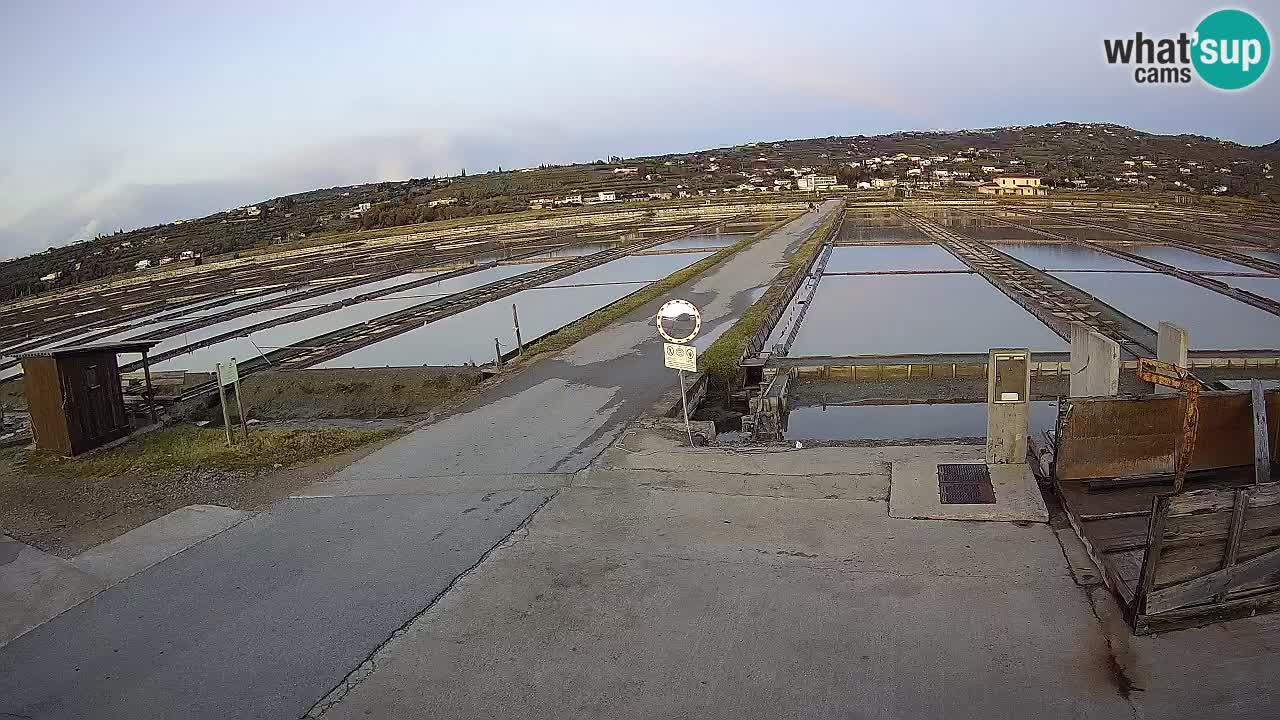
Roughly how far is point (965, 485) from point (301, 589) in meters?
4.53

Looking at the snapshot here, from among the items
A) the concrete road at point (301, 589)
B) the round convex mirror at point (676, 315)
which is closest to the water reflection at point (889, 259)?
the round convex mirror at point (676, 315)

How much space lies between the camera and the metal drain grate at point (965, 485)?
20.0ft

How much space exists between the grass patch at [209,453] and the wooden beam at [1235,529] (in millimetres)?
7507

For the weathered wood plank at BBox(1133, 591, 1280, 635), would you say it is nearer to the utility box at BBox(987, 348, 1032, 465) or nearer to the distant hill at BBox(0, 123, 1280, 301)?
the utility box at BBox(987, 348, 1032, 465)

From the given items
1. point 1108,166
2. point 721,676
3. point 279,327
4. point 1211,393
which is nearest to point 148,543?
point 721,676

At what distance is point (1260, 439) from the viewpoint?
6.05 metres

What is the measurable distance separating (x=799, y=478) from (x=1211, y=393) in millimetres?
2965

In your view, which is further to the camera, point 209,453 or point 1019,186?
point 1019,186

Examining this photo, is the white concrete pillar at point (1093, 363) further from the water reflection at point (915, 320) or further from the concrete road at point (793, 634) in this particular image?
the water reflection at point (915, 320)

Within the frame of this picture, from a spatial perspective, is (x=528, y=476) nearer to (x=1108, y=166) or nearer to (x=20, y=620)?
(x=20, y=620)

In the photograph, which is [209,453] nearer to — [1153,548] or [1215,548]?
[1153,548]

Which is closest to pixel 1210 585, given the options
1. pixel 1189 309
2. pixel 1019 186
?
pixel 1189 309

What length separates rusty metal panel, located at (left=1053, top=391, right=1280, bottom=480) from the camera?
20.4 feet

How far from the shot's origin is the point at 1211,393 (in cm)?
626
